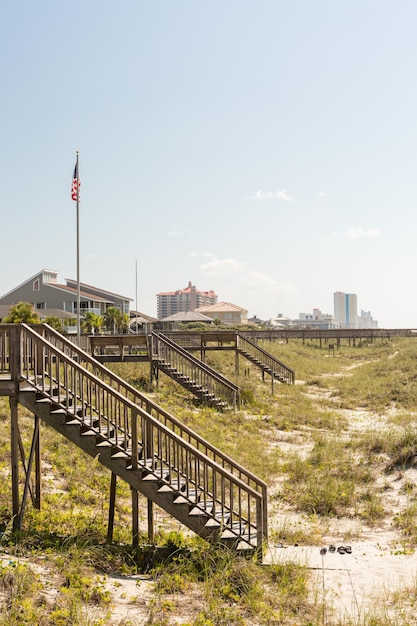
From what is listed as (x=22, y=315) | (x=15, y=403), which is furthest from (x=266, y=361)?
(x=22, y=315)

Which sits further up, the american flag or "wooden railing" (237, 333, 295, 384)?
the american flag

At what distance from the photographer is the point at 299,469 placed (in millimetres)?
13875

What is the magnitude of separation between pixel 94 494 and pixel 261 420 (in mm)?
9982

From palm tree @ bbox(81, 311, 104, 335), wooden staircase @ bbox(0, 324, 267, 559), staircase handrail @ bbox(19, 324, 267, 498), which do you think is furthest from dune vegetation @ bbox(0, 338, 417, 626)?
palm tree @ bbox(81, 311, 104, 335)

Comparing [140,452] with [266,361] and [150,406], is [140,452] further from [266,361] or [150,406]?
[266,361]

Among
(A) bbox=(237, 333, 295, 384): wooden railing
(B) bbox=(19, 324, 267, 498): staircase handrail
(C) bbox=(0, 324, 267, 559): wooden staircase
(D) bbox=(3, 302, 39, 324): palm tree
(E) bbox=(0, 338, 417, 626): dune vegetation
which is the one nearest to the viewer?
(E) bbox=(0, 338, 417, 626): dune vegetation

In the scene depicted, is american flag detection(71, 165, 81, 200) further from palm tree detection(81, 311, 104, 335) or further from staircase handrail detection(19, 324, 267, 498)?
palm tree detection(81, 311, 104, 335)

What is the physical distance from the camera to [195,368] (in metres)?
22.8

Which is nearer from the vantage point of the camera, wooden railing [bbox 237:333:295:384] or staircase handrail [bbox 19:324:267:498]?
staircase handrail [bbox 19:324:267:498]

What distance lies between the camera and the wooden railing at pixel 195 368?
22.5 meters

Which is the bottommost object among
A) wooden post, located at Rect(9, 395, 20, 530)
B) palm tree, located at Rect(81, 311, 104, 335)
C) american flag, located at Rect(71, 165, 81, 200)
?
wooden post, located at Rect(9, 395, 20, 530)

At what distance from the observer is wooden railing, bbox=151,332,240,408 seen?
73.9ft

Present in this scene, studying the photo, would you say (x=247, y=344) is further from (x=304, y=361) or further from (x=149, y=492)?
(x=149, y=492)

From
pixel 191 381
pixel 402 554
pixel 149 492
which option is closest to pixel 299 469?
pixel 402 554
